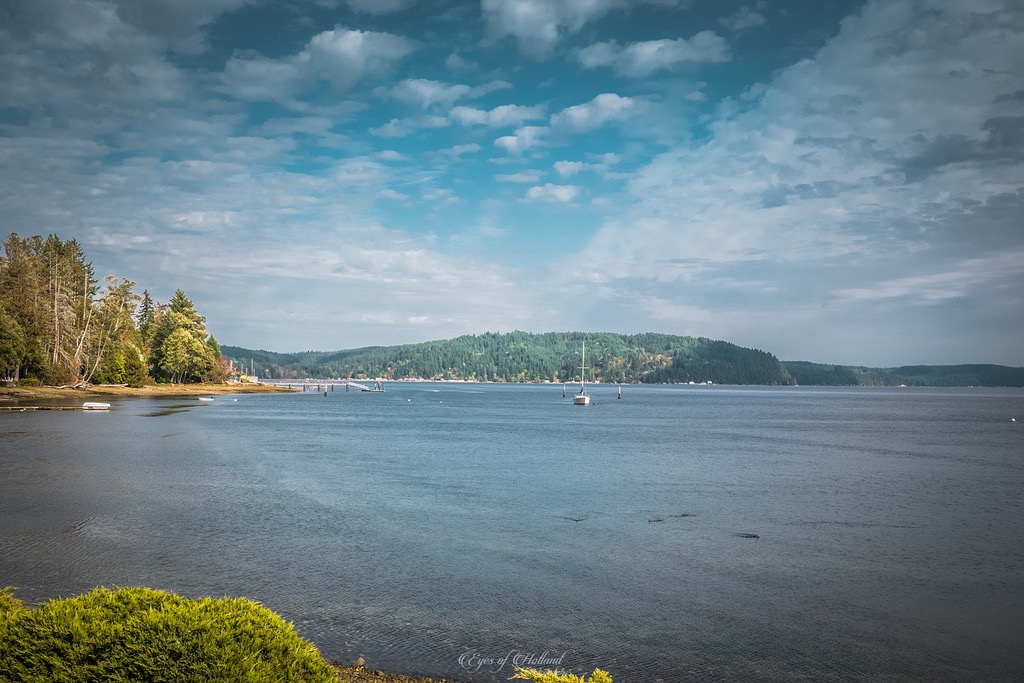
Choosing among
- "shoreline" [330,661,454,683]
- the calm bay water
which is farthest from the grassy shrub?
the calm bay water

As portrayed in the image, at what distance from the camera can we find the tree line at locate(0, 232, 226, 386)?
10462 cm

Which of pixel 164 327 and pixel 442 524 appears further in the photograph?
pixel 164 327

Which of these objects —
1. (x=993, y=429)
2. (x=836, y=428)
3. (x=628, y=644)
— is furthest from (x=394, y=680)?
(x=993, y=429)

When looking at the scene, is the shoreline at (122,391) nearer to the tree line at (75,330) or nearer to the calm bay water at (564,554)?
the tree line at (75,330)

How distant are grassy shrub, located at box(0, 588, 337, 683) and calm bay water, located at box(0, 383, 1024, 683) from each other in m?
5.53

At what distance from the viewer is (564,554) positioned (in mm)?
19891

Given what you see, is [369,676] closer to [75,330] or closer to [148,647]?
[148,647]

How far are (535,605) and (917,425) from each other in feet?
300

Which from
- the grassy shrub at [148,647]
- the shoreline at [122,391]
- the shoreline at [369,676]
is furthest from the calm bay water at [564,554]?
the shoreline at [122,391]

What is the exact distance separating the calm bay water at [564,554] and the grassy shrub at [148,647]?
18.1 feet

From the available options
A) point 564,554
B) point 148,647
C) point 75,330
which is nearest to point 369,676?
point 148,647

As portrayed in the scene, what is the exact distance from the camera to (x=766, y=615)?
1503 cm

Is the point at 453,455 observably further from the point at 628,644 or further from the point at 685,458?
the point at 628,644

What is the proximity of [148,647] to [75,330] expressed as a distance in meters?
131
